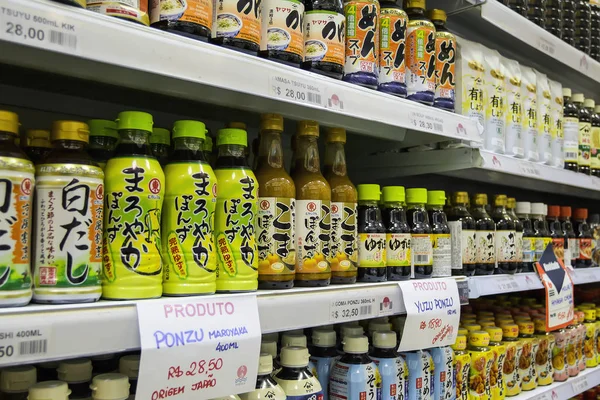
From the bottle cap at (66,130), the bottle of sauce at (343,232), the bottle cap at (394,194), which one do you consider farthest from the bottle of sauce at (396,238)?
the bottle cap at (66,130)

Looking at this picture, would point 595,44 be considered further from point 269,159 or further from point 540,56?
point 269,159

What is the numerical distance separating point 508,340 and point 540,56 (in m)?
1.09

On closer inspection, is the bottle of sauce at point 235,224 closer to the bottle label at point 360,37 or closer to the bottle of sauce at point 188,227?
the bottle of sauce at point 188,227

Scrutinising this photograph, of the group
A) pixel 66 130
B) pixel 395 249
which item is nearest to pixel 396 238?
pixel 395 249

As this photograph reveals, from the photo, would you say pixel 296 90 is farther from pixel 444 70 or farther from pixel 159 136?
pixel 444 70

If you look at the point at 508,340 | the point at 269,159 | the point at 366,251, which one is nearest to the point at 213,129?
the point at 269,159

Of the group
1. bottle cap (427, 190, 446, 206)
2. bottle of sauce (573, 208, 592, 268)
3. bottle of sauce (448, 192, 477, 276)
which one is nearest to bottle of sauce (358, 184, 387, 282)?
bottle cap (427, 190, 446, 206)

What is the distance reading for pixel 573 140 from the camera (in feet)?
6.54

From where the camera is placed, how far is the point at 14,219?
0.71 metres

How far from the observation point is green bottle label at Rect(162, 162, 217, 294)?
0.86 m

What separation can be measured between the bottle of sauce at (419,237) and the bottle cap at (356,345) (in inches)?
9.9

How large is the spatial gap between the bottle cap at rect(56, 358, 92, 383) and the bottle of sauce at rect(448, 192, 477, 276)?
3.17 feet

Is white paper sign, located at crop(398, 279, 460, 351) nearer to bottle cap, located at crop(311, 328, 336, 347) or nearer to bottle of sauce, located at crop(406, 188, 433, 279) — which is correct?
bottle of sauce, located at crop(406, 188, 433, 279)

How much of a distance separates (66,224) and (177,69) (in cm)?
27
